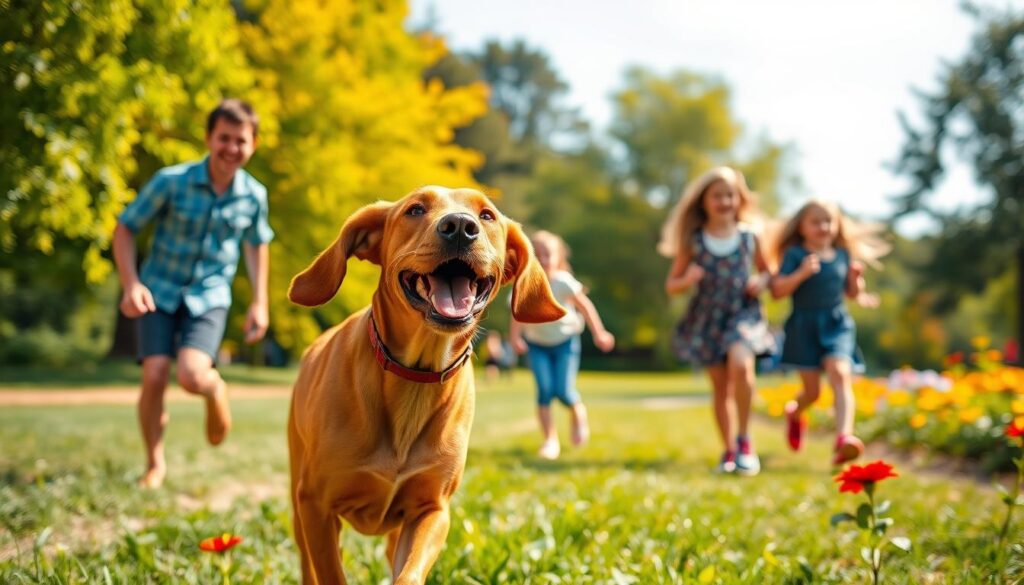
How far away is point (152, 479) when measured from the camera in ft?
15.6

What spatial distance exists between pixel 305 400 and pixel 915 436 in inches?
275

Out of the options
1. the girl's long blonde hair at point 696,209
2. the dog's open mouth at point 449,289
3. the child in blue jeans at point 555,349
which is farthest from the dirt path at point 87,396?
the dog's open mouth at point 449,289

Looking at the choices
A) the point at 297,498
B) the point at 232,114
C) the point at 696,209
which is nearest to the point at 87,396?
the point at 232,114

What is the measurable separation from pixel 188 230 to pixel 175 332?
610mm

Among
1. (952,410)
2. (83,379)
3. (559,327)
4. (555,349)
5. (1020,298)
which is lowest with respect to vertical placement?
(83,379)

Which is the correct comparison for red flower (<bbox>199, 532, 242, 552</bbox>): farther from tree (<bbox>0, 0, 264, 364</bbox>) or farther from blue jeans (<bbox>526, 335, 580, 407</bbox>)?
blue jeans (<bbox>526, 335, 580, 407</bbox>)

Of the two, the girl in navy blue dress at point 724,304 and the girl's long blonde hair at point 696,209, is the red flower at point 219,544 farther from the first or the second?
the girl's long blonde hair at point 696,209

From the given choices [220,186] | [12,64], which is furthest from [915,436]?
[12,64]

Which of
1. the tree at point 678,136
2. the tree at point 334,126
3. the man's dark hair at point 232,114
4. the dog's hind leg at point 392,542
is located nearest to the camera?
the dog's hind leg at point 392,542

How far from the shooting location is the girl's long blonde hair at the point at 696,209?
254 inches

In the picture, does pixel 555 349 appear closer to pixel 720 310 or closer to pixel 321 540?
pixel 720 310

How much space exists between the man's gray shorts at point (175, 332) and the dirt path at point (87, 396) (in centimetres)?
830

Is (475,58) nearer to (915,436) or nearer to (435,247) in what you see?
(915,436)

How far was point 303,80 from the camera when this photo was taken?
1480cm
